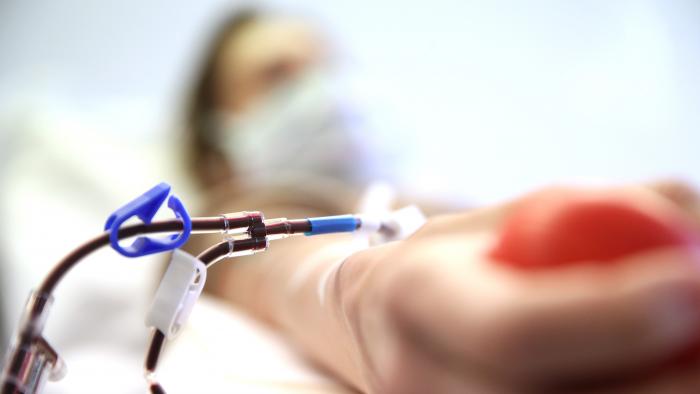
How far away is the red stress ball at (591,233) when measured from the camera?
203mm

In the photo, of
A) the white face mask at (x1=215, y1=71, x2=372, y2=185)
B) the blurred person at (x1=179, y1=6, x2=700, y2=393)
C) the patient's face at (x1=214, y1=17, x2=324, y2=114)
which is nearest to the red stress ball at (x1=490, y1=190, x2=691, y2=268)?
the blurred person at (x1=179, y1=6, x2=700, y2=393)

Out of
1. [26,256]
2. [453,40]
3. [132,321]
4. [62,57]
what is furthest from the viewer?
[453,40]

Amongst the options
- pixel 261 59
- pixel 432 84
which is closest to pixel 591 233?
pixel 261 59

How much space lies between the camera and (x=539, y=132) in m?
1.57

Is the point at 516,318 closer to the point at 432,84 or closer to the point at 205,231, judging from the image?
the point at 205,231

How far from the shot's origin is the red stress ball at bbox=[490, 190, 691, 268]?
203 millimetres

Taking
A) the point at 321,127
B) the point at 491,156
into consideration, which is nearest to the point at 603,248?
the point at 321,127

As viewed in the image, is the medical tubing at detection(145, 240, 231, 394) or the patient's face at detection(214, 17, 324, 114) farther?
the patient's face at detection(214, 17, 324, 114)

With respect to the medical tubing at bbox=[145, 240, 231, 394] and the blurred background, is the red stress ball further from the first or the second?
the blurred background

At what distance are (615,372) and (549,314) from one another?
0.11 ft

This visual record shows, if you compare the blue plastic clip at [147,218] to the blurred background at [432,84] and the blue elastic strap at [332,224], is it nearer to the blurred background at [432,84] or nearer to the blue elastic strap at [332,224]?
the blue elastic strap at [332,224]

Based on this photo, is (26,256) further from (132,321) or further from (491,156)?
(491,156)

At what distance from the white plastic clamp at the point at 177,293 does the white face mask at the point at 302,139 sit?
63 centimetres

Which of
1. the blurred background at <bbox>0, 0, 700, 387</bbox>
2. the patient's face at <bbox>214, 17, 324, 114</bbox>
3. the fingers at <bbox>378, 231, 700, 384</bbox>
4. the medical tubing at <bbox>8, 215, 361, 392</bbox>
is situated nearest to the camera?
the fingers at <bbox>378, 231, 700, 384</bbox>
